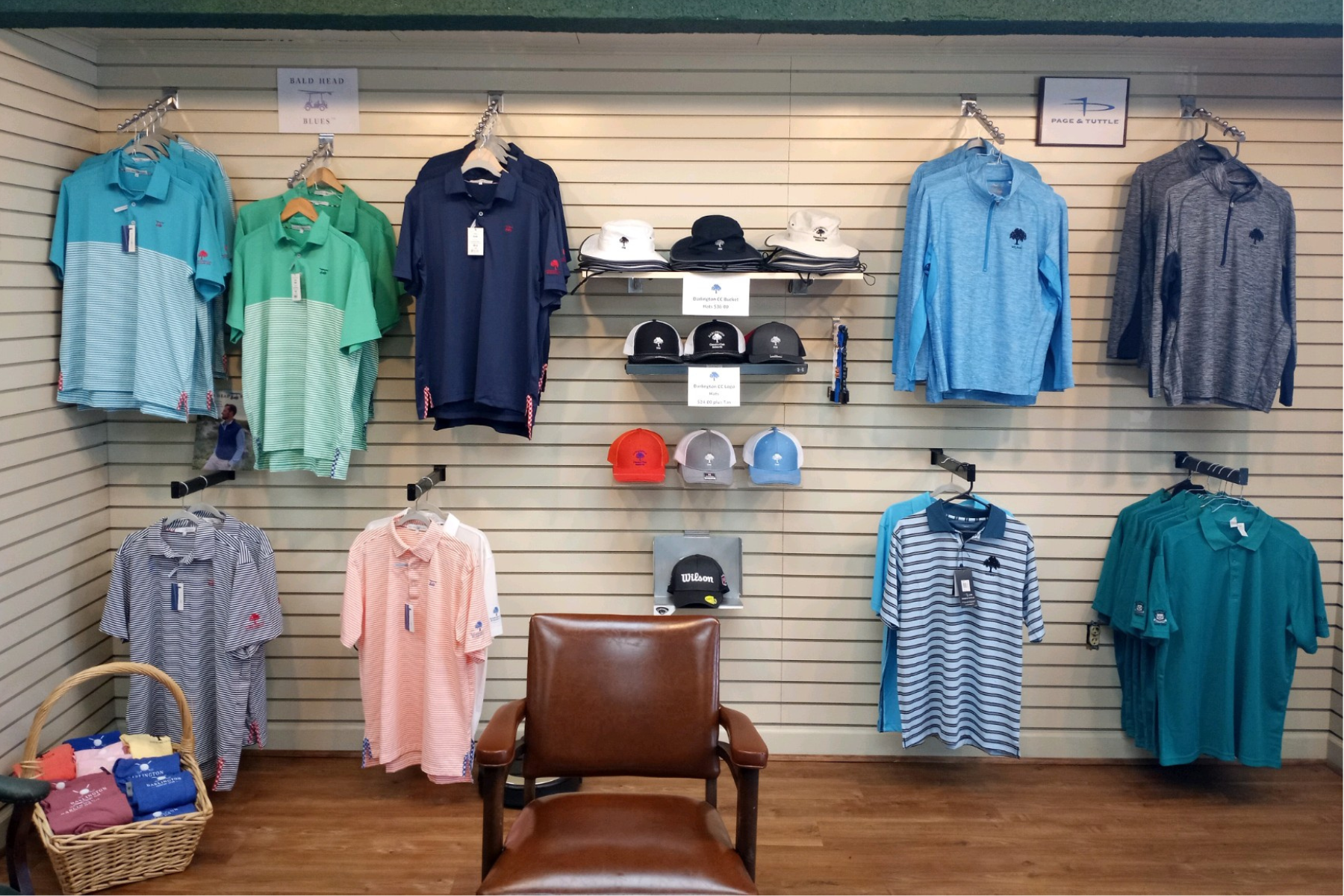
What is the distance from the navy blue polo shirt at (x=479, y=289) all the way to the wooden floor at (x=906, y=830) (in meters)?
1.57

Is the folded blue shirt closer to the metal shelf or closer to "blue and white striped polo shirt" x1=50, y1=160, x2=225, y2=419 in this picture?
"blue and white striped polo shirt" x1=50, y1=160, x2=225, y2=419

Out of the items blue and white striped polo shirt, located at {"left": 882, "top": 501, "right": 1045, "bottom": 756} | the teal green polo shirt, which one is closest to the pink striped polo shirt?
blue and white striped polo shirt, located at {"left": 882, "top": 501, "right": 1045, "bottom": 756}

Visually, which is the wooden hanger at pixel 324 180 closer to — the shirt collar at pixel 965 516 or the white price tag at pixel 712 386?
the white price tag at pixel 712 386

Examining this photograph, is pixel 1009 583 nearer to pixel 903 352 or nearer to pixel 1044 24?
pixel 903 352


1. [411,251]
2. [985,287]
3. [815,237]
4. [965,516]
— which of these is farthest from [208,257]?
[965,516]

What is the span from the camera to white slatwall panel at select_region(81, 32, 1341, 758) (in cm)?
384

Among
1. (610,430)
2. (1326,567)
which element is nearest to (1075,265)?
(1326,567)

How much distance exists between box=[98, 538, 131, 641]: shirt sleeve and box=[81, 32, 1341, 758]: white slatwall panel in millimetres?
512

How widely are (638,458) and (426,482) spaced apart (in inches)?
32.8

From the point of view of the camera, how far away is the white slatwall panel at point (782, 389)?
3838mm

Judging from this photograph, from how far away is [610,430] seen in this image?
3.99 metres

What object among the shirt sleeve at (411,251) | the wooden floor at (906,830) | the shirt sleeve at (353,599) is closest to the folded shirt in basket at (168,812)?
the wooden floor at (906,830)

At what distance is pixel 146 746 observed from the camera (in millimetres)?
3268

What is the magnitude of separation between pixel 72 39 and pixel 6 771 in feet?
9.14
